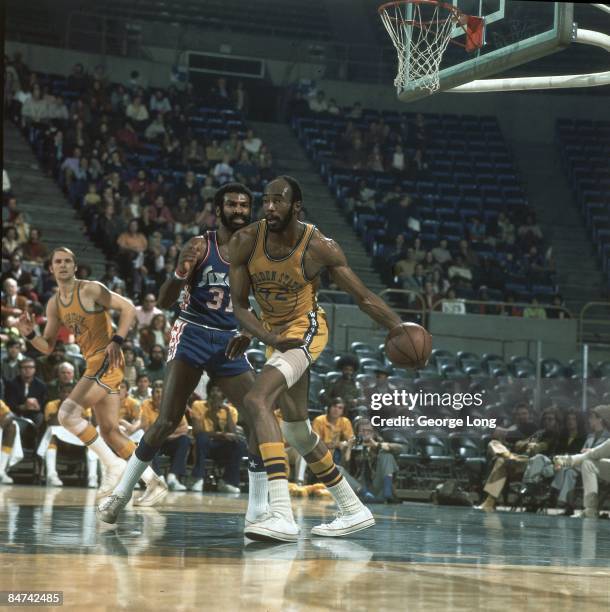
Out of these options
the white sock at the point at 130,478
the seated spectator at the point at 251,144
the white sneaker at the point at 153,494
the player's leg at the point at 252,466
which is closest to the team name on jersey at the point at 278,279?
the player's leg at the point at 252,466

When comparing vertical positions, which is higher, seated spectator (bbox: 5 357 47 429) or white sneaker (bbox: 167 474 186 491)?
seated spectator (bbox: 5 357 47 429)

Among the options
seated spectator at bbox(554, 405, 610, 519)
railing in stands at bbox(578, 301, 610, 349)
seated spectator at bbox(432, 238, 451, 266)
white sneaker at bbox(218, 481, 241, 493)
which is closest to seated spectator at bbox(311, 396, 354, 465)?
white sneaker at bbox(218, 481, 241, 493)

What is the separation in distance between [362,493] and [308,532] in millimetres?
4935

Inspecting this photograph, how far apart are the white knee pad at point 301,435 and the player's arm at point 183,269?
114cm

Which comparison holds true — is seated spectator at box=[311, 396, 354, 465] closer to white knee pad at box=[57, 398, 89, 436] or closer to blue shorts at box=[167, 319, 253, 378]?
white knee pad at box=[57, 398, 89, 436]

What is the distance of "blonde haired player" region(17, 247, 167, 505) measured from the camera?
7965 millimetres

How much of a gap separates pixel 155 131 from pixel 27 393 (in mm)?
9511

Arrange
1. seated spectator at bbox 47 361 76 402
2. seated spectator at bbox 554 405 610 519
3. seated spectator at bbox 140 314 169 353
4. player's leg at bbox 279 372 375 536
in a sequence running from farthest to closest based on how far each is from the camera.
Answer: seated spectator at bbox 140 314 169 353
seated spectator at bbox 47 361 76 402
seated spectator at bbox 554 405 610 519
player's leg at bbox 279 372 375 536

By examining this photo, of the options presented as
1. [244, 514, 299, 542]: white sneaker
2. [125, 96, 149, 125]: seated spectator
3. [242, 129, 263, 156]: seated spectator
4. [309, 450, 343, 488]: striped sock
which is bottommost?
[244, 514, 299, 542]: white sneaker

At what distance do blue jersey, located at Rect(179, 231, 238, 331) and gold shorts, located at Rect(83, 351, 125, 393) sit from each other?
1.51m

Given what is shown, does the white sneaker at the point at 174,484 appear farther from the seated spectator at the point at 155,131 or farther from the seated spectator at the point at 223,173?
the seated spectator at the point at 155,131

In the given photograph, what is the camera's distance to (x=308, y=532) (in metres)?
6.49

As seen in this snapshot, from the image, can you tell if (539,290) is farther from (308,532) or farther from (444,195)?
(308,532)

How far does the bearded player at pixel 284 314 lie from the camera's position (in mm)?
5590
